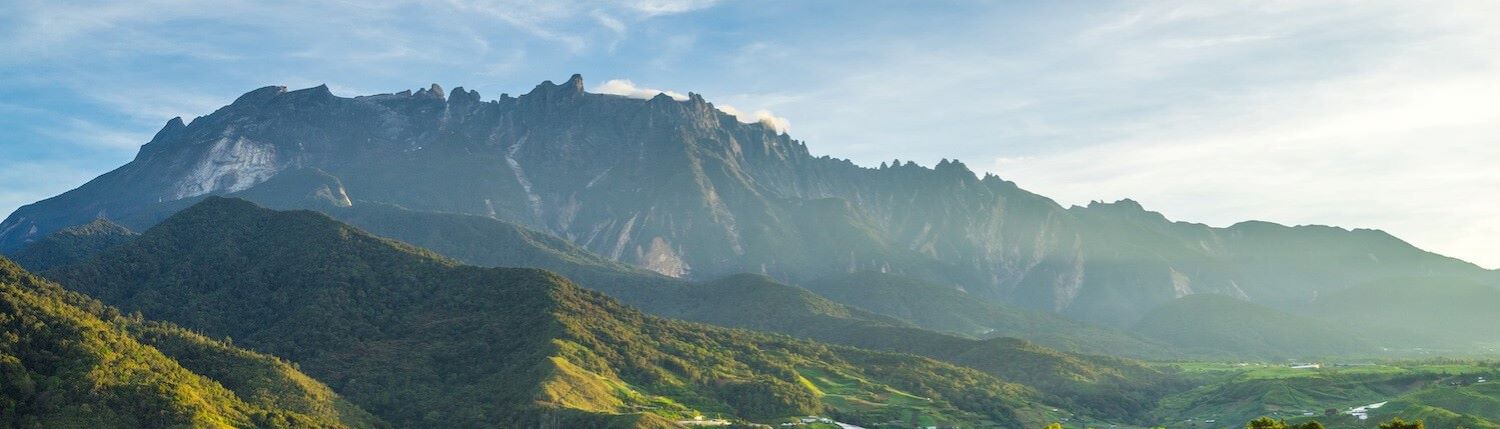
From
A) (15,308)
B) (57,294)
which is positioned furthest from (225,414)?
(57,294)

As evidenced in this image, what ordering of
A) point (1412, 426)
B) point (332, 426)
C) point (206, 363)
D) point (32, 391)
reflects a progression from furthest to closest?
point (206, 363) → point (332, 426) → point (32, 391) → point (1412, 426)

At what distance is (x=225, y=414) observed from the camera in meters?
176

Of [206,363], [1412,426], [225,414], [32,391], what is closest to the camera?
[1412,426]

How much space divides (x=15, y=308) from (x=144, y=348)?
18167mm

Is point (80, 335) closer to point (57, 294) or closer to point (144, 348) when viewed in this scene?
point (144, 348)

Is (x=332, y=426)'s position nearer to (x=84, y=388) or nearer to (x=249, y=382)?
(x=249, y=382)

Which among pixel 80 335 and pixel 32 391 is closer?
pixel 32 391

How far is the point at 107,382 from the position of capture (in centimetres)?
16750

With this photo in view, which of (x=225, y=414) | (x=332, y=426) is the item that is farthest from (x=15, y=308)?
(x=332, y=426)

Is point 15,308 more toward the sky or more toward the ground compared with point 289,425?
more toward the sky

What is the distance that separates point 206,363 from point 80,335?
24.4 meters

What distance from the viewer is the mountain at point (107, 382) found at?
161 m

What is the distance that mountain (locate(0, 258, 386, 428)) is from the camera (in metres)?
161

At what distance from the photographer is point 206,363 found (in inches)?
7869
